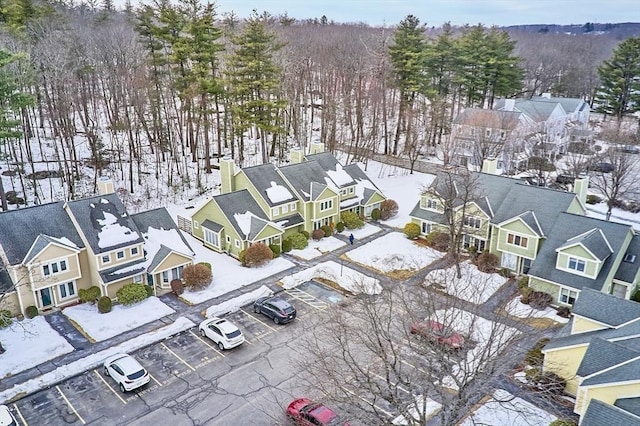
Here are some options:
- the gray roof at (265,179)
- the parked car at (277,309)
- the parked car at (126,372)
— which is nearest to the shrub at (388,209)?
the gray roof at (265,179)

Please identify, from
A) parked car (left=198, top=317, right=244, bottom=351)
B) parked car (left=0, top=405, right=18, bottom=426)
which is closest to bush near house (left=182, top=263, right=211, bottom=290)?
parked car (left=198, top=317, right=244, bottom=351)

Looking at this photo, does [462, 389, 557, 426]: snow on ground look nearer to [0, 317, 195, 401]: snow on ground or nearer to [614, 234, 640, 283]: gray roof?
[614, 234, 640, 283]: gray roof

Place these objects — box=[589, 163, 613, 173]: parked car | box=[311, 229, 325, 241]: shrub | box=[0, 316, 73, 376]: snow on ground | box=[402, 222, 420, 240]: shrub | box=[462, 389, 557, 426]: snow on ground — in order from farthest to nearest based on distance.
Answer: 1. box=[589, 163, 613, 173]: parked car
2. box=[402, 222, 420, 240]: shrub
3. box=[311, 229, 325, 241]: shrub
4. box=[0, 316, 73, 376]: snow on ground
5. box=[462, 389, 557, 426]: snow on ground

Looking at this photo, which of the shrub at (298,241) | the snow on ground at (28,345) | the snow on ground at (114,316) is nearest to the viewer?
the snow on ground at (28,345)

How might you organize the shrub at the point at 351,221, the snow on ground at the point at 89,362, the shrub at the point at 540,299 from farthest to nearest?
the shrub at the point at 351,221 → the shrub at the point at 540,299 → the snow on ground at the point at 89,362

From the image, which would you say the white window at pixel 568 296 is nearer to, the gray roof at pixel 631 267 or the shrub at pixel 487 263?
the gray roof at pixel 631 267

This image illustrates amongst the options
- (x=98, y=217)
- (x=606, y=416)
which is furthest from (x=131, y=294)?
(x=606, y=416)
